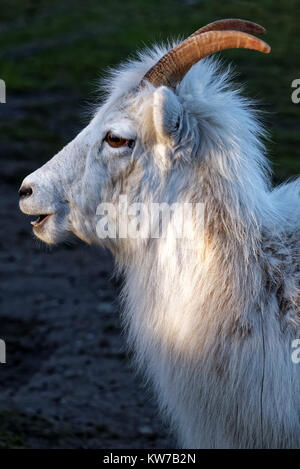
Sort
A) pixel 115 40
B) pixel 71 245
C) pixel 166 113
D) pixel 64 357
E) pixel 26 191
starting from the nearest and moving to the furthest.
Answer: pixel 166 113 → pixel 26 191 → pixel 64 357 → pixel 71 245 → pixel 115 40

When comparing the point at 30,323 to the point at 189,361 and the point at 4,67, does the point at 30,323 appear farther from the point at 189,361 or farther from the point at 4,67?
the point at 4,67

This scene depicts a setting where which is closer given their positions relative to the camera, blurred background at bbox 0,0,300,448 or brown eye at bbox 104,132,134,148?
brown eye at bbox 104,132,134,148

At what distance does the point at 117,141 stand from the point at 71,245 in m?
4.35

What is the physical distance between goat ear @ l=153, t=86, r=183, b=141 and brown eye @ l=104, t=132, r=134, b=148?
18 cm

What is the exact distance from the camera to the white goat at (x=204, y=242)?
3486 mm

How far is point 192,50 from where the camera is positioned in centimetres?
354

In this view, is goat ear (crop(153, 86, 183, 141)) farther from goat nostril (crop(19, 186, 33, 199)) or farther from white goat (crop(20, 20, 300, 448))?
goat nostril (crop(19, 186, 33, 199))

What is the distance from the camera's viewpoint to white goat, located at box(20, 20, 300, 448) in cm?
349

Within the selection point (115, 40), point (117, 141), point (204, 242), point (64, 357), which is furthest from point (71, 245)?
point (115, 40)

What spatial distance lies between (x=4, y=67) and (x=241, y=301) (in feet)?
40.0

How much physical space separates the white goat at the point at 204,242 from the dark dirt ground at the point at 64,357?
114 centimetres

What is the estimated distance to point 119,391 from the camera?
5891 mm

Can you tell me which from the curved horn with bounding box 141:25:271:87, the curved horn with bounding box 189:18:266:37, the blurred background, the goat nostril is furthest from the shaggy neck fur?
the blurred background

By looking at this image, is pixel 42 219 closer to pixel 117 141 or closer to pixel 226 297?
pixel 117 141
